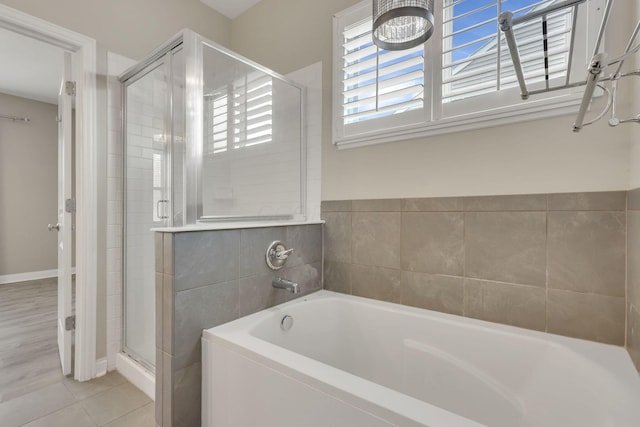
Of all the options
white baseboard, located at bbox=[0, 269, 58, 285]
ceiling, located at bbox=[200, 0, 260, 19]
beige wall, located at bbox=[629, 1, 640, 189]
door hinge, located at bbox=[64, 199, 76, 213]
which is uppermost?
ceiling, located at bbox=[200, 0, 260, 19]

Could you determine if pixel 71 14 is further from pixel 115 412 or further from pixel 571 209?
pixel 571 209

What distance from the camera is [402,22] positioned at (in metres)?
1.17

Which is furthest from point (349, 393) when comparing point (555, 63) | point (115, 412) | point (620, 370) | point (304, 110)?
point (304, 110)

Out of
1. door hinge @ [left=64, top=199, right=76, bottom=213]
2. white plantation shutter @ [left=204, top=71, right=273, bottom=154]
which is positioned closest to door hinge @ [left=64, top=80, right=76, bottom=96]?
door hinge @ [left=64, top=199, right=76, bottom=213]

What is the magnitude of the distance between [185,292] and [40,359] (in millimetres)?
1752

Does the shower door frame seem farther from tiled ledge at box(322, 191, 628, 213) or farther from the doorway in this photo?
tiled ledge at box(322, 191, 628, 213)

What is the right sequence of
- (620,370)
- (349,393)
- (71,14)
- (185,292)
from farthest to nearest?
(71,14)
(185,292)
(620,370)
(349,393)

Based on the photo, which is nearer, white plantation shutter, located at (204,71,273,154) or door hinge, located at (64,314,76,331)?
white plantation shutter, located at (204,71,273,154)

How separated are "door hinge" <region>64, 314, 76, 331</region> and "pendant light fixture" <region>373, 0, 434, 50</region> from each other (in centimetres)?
237

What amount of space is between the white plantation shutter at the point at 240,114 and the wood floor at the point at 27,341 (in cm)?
181

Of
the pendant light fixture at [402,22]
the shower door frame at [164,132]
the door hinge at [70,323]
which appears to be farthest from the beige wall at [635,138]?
the door hinge at [70,323]

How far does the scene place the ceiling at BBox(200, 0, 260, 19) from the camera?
250cm

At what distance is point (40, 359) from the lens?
210 centimetres

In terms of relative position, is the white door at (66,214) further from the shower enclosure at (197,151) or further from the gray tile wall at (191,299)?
the gray tile wall at (191,299)
